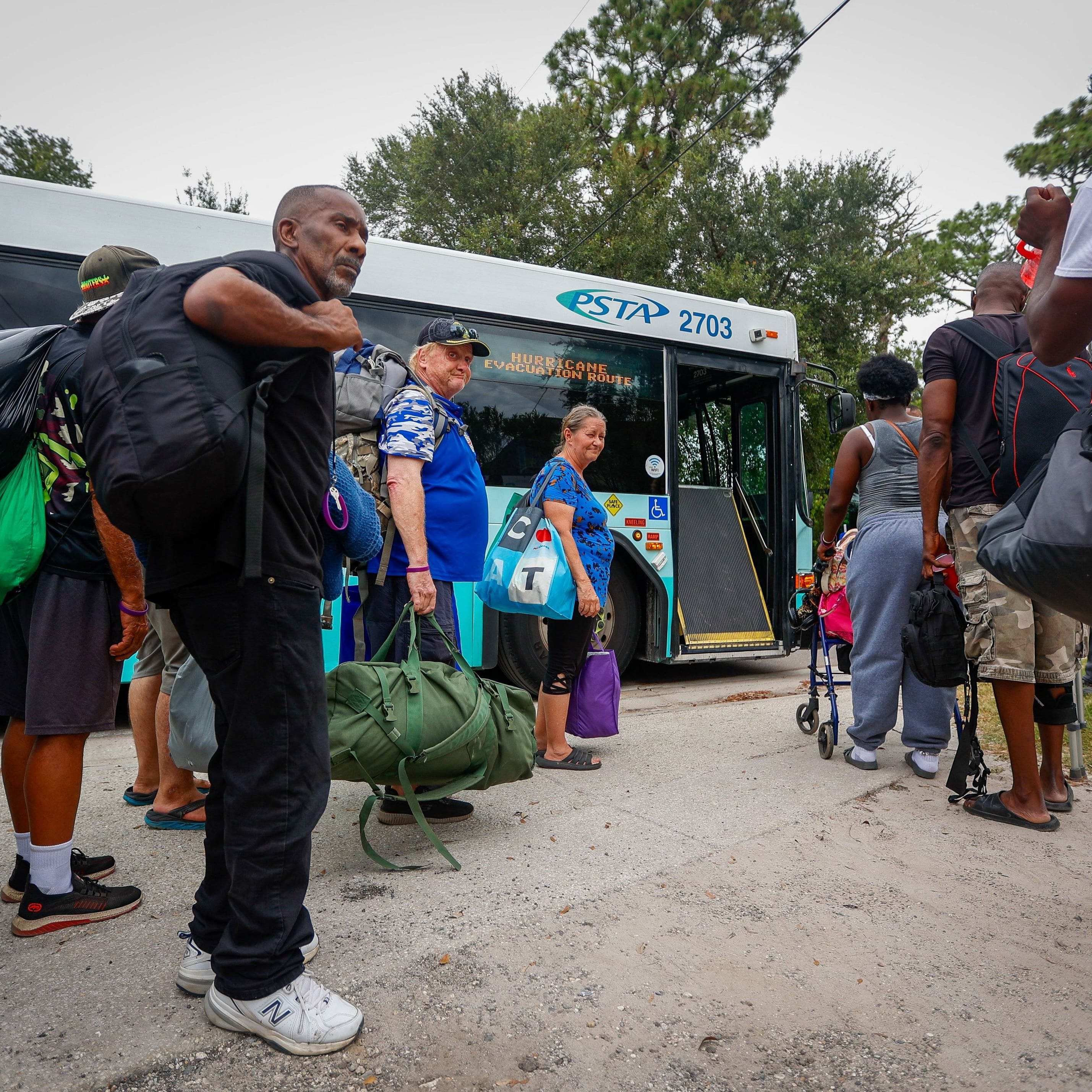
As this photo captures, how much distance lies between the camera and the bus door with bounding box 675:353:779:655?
284 inches


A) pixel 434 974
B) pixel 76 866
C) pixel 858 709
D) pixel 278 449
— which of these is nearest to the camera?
pixel 278 449

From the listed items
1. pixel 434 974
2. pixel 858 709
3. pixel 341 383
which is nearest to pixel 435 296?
pixel 341 383

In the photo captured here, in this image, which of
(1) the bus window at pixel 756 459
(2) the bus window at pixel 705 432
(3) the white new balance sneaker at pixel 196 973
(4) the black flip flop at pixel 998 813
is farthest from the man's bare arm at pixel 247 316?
(1) the bus window at pixel 756 459

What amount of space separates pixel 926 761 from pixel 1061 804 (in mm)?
633

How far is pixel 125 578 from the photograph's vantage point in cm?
247

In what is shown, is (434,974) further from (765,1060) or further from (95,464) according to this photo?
(95,464)

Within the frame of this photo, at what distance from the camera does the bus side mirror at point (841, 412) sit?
695 cm

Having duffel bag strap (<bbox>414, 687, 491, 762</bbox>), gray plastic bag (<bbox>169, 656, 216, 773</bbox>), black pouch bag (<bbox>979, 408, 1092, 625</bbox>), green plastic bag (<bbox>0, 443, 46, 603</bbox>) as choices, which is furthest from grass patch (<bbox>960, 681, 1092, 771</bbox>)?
green plastic bag (<bbox>0, 443, 46, 603</bbox>)

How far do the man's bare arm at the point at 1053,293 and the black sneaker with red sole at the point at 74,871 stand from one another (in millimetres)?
2971

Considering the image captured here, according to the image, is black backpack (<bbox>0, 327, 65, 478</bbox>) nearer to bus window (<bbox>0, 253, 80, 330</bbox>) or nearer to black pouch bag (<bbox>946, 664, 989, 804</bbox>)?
bus window (<bbox>0, 253, 80, 330</bbox>)

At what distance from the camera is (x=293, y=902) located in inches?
73.7

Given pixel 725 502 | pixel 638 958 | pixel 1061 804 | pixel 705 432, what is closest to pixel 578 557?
pixel 638 958

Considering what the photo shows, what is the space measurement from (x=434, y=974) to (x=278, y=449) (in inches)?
53.2

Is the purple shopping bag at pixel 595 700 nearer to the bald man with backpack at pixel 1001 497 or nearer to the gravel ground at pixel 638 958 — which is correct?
the gravel ground at pixel 638 958
